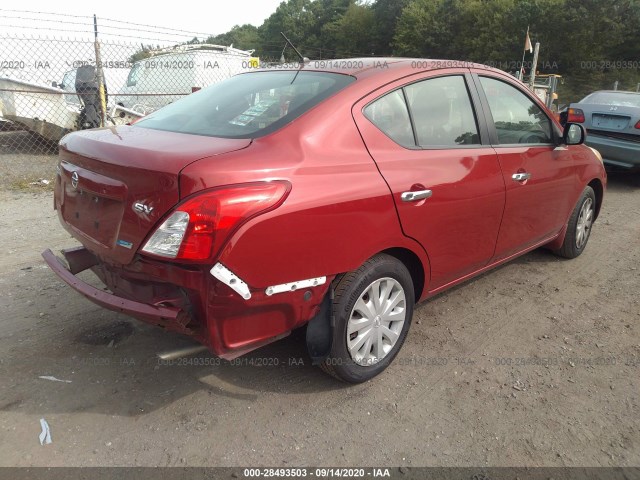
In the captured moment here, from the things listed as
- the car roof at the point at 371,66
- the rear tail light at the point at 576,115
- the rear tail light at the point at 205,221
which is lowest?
the rear tail light at the point at 205,221

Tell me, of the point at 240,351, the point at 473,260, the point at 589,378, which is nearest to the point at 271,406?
the point at 240,351

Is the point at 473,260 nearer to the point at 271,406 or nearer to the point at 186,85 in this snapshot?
the point at 271,406

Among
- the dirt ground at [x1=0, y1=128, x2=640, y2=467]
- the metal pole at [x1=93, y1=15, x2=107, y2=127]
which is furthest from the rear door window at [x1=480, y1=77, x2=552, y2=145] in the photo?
the metal pole at [x1=93, y1=15, x2=107, y2=127]

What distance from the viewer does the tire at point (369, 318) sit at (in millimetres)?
2475

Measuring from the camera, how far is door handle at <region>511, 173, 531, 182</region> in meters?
3.38

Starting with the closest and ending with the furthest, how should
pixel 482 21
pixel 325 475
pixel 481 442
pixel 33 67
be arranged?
pixel 325 475 < pixel 481 442 < pixel 33 67 < pixel 482 21

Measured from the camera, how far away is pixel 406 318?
2873 millimetres

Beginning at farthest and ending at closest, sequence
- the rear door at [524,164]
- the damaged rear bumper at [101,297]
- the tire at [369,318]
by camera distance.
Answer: the rear door at [524,164] < the tire at [369,318] < the damaged rear bumper at [101,297]

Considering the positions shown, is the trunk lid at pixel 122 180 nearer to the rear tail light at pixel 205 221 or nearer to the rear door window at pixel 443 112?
the rear tail light at pixel 205 221

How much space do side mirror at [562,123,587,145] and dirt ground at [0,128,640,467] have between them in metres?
1.21

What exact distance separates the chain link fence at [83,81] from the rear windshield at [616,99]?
21.9 feet

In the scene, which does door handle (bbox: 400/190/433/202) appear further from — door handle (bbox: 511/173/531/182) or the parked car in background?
the parked car in background

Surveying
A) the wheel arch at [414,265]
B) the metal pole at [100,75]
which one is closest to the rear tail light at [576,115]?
the wheel arch at [414,265]

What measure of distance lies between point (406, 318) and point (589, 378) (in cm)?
111
